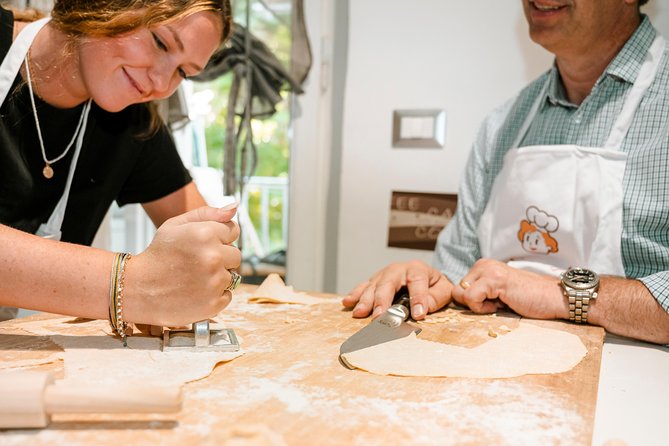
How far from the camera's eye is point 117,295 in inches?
31.2

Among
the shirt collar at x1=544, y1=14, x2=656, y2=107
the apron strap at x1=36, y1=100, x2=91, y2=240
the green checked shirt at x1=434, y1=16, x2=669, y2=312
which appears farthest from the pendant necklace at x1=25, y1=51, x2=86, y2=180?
the shirt collar at x1=544, y1=14, x2=656, y2=107

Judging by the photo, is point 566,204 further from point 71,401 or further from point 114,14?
point 71,401

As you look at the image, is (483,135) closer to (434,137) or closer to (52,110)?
(434,137)

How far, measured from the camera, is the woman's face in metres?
1.02

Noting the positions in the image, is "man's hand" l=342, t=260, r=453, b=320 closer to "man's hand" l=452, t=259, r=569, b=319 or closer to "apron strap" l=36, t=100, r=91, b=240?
"man's hand" l=452, t=259, r=569, b=319

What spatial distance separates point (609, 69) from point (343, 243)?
1.08m

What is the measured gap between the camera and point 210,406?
60cm

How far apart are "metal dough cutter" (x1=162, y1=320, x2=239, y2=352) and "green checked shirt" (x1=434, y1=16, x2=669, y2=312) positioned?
73cm

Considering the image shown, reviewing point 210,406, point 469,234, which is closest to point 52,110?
point 210,406

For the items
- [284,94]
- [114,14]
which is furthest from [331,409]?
[284,94]

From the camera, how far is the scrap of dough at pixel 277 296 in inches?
44.5

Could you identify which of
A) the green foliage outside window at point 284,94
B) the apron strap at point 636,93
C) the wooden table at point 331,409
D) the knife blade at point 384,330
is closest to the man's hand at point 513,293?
the knife blade at point 384,330

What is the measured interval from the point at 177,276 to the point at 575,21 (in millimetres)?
1057

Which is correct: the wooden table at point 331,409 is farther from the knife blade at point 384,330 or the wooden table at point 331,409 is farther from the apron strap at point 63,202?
the apron strap at point 63,202
